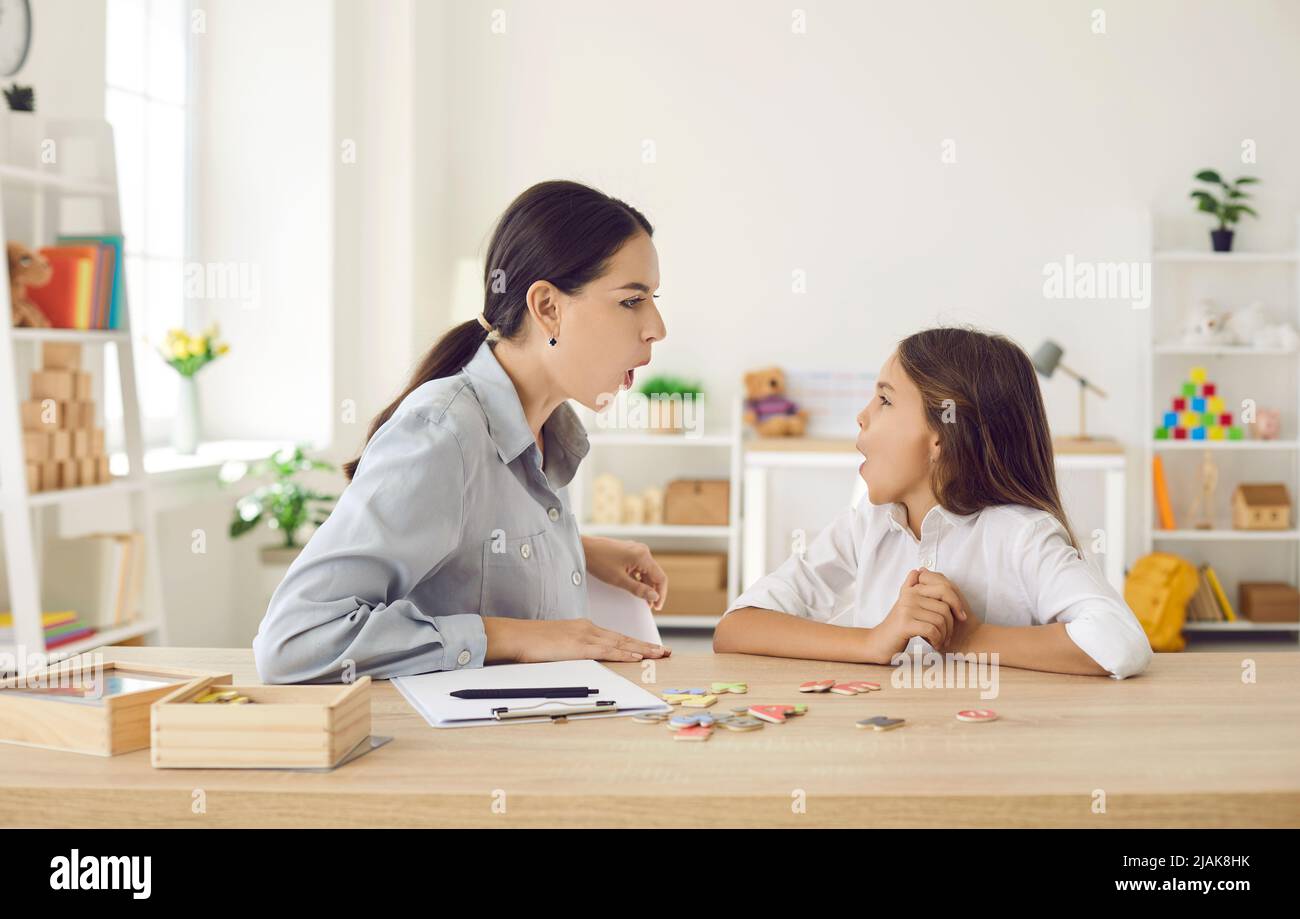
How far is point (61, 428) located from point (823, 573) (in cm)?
202

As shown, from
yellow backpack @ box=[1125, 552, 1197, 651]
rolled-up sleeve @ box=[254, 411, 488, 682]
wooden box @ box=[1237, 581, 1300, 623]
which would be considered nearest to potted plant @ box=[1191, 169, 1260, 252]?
yellow backpack @ box=[1125, 552, 1197, 651]

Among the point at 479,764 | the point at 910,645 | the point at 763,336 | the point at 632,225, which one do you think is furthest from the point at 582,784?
the point at 763,336

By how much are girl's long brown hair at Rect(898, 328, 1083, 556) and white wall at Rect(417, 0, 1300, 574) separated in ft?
11.4

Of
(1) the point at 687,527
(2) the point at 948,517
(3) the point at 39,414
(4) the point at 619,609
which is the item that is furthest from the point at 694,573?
(2) the point at 948,517

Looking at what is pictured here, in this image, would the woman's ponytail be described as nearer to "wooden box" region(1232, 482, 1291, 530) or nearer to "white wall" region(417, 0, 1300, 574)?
"white wall" region(417, 0, 1300, 574)

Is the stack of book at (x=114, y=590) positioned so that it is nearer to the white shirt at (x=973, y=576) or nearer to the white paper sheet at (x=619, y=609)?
the white paper sheet at (x=619, y=609)

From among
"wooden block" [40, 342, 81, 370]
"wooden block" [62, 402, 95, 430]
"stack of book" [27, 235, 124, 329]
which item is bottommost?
"wooden block" [62, 402, 95, 430]

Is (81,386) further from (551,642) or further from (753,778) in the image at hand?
(753,778)

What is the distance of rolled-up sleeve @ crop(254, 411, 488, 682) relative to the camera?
4.41 ft

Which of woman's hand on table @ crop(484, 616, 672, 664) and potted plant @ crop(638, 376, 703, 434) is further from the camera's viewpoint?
potted plant @ crop(638, 376, 703, 434)

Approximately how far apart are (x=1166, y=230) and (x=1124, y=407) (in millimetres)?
753

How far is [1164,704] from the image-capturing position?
4.46 feet

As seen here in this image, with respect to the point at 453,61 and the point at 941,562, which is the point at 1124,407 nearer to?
the point at 453,61

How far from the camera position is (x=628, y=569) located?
1922 mm
